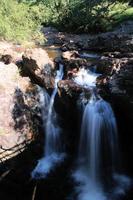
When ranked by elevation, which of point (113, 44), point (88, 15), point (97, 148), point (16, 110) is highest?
point (88, 15)

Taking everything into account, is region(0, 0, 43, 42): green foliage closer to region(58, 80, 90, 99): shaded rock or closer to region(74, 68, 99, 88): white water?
region(74, 68, 99, 88): white water

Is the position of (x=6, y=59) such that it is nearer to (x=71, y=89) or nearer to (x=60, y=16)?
(x=71, y=89)

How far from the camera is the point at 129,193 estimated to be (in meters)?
16.2

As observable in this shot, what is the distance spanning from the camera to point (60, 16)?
43875mm

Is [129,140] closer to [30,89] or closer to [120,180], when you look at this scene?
[120,180]

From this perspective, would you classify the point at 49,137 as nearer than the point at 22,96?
No

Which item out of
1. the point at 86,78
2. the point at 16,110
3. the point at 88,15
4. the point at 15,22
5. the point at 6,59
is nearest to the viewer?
the point at 16,110

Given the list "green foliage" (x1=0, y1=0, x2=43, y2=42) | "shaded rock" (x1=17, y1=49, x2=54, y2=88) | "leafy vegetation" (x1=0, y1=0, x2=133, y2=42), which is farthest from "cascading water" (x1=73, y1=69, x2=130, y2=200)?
"leafy vegetation" (x1=0, y1=0, x2=133, y2=42)

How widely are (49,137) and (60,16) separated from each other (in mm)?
27489

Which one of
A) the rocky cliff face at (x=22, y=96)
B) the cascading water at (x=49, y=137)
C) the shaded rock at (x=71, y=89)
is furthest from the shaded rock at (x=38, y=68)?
the shaded rock at (x=71, y=89)

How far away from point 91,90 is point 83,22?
21214 mm

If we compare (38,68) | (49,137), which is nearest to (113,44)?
(38,68)

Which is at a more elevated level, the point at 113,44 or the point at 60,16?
the point at 60,16

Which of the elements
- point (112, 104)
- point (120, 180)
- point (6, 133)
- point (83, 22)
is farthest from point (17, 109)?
point (83, 22)
